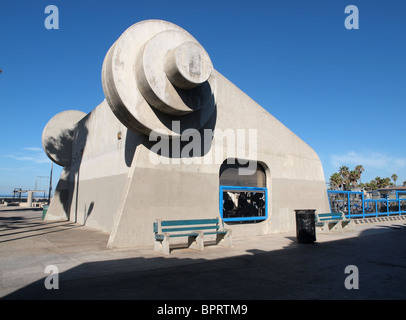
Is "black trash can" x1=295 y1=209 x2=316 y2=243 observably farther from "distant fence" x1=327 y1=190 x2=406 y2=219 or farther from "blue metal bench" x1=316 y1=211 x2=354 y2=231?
"distant fence" x1=327 y1=190 x2=406 y2=219

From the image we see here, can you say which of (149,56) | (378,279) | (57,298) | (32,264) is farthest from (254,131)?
(57,298)

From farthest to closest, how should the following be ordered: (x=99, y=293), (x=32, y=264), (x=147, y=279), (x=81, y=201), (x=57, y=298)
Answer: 1. (x=81, y=201)
2. (x=32, y=264)
3. (x=147, y=279)
4. (x=99, y=293)
5. (x=57, y=298)

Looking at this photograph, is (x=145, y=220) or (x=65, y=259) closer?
(x=65, y=259)

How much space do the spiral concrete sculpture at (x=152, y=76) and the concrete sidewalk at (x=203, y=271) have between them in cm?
449

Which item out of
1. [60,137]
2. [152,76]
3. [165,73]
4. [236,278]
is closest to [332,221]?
[236,278]

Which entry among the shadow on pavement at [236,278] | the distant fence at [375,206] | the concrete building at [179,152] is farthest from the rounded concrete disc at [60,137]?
the distant fence at [375,206]

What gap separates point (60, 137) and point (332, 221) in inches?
808

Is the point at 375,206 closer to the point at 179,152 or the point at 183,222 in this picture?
the point at 179,152

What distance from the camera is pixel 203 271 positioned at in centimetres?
687

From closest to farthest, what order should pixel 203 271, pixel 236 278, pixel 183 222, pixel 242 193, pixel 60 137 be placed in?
pixel 236 278 < pixel 203 271 < pixel 183 222 < pixel 242 193 < pixel 60 137

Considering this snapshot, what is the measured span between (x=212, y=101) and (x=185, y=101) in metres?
1.99

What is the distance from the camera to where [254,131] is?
14883 millimetres

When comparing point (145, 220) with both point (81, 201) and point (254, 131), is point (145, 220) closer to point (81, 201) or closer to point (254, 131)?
point (254, 131)

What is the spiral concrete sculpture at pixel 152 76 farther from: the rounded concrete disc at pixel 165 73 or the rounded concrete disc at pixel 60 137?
the rounded concrete disc at pixel 60 137
